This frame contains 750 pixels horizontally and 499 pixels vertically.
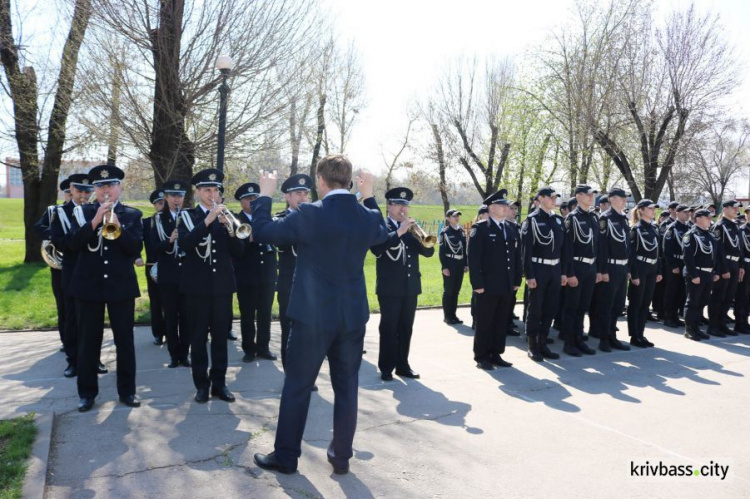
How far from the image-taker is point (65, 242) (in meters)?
5.54

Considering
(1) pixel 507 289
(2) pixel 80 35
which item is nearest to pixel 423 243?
(1) pixel 507 289

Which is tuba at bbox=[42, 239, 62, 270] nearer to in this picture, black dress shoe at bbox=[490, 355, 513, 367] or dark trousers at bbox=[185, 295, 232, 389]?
dark trousers at bbox=[185, 295, 232, 389]

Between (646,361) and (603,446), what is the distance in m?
3.88

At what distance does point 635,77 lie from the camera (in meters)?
19.1

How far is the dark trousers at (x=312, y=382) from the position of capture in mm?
4152

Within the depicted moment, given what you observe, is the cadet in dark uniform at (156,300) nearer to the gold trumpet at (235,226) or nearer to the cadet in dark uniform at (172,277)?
the cadet in dark uniform at (172,277)

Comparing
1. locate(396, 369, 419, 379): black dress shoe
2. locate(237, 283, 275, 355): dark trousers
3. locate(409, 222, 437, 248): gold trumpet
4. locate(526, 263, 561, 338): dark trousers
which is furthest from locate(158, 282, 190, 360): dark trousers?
locate(526, 263, 561, 338): dark trousers

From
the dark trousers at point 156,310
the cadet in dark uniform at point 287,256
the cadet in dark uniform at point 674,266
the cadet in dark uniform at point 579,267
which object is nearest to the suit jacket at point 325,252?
the cadet in dark uniform at point 287,256

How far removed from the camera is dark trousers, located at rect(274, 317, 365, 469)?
4.15 meters

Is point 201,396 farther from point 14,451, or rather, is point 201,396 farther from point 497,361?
point 497,361

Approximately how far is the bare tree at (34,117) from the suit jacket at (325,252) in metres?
9.84

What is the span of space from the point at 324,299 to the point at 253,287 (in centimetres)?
411

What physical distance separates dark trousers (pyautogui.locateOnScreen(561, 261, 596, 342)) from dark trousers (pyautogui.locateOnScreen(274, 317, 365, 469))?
532 cm

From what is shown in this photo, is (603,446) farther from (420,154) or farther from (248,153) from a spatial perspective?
(420,154)
